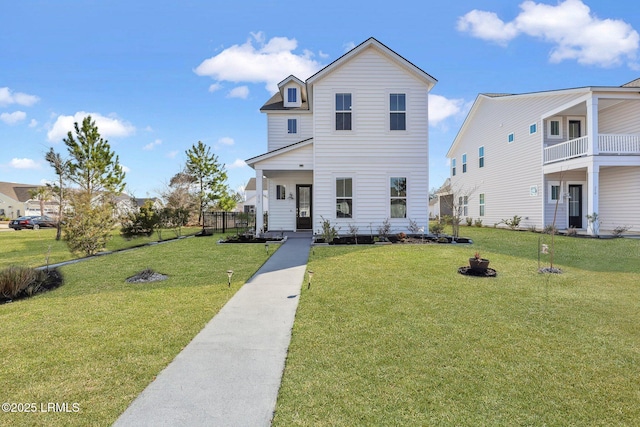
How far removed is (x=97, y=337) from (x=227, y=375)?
81.1 inches

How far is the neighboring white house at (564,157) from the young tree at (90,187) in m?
18.4

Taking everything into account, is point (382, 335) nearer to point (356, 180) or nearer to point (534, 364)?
point (534, 364)

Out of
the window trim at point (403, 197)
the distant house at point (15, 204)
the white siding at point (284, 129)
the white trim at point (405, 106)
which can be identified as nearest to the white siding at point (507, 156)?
the window trim at point (403, 197)

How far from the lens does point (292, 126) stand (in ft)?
56.1

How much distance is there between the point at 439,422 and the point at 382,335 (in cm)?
151

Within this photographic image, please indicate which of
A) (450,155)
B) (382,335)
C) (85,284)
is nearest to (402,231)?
(382,335)

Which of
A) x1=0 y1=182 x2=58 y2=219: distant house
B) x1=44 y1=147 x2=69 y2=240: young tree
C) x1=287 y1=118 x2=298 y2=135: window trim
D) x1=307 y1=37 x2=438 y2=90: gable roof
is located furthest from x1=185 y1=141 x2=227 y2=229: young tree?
x1=0 y1=182 x2=58 y2=219: distant house

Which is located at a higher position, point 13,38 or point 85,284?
point 13,38

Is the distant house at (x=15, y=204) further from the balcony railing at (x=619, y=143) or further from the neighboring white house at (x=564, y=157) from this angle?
the balcony railing at (x=619, y=143)

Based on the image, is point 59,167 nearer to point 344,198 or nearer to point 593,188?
point 344,198

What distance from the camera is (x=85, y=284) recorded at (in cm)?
639

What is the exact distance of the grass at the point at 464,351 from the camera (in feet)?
7.72

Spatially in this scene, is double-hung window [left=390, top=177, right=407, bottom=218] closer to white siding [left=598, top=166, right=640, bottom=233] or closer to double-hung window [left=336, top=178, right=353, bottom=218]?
double-hung window [left=336, top=178, right=353, bottom=218]

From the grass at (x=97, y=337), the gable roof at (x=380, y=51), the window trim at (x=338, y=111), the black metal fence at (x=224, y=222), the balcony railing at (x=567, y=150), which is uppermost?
the gable roof at (x=380, y=51)
